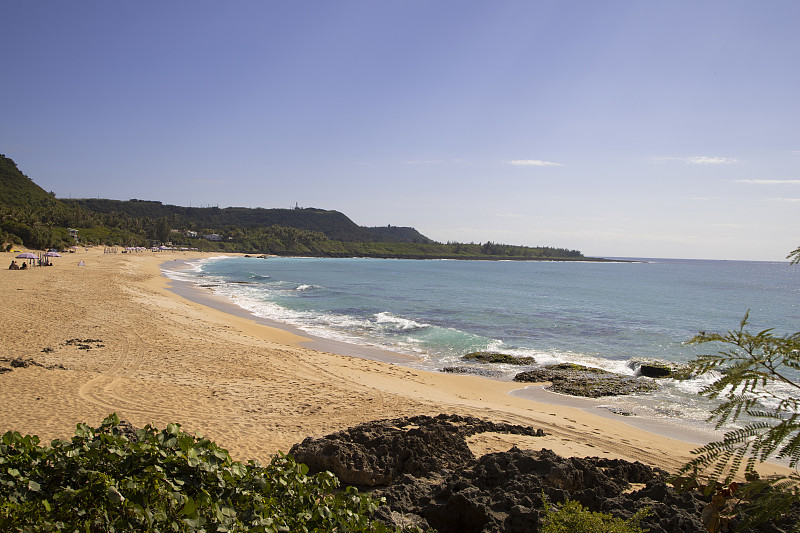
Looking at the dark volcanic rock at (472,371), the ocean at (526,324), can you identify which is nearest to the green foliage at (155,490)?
the ocean at (526,324)

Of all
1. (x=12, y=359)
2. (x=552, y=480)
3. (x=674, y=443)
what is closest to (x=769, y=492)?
(x=552, y=480)

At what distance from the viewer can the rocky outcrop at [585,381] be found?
14.9m

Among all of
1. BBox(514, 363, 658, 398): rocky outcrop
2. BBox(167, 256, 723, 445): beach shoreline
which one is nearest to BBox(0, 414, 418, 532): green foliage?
BBox(167, 256, 723, 445): beach shoreline

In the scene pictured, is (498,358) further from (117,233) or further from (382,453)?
(117,233)

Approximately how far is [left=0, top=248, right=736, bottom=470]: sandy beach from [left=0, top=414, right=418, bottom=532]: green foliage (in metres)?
4.23

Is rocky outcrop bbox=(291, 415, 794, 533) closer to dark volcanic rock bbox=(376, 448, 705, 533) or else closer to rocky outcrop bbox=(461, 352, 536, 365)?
dark volcanic rock bbox=(376, 448, 705, 533)

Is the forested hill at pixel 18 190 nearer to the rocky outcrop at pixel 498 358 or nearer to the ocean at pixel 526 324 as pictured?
the ocean at pixel 526 324

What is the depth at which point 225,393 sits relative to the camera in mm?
11156

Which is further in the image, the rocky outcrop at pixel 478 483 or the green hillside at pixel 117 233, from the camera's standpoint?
the green hillside at pixel 117 233

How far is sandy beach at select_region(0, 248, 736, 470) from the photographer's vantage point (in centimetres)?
873

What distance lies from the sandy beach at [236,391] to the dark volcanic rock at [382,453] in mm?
1182

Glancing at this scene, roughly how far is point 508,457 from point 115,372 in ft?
34.2

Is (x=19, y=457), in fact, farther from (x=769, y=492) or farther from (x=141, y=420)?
(x=141, y=420)

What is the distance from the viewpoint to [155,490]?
2834mm
